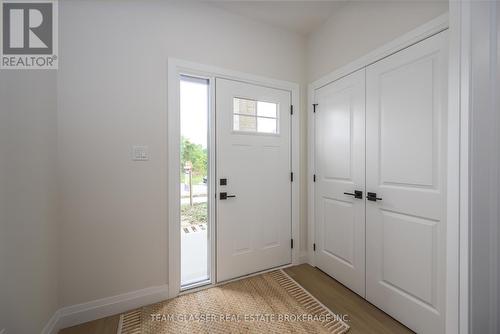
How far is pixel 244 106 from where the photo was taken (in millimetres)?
2229

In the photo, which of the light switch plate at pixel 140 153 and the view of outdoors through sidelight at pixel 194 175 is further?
the view of outdoors through sidelight at pixel 194 175

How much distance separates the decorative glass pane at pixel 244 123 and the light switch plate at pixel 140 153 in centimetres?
87

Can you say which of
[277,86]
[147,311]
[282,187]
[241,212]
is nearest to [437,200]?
[282,187]

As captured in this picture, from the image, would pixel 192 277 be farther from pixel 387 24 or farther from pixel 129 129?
pixel 387 24

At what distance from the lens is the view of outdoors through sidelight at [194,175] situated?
216 cm

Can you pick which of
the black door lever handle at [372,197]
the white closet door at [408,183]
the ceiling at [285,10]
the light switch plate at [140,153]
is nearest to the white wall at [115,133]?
the light switch plate at [140,153]

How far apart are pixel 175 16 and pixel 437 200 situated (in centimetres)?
258

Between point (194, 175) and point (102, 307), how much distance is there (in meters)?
2.41

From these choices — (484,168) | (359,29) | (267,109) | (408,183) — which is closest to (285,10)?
(359,29)

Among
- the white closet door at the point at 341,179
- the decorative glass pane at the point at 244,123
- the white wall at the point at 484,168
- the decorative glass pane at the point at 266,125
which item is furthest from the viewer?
the decorative glass pane at the point at 266,125

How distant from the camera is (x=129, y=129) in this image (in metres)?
1.77

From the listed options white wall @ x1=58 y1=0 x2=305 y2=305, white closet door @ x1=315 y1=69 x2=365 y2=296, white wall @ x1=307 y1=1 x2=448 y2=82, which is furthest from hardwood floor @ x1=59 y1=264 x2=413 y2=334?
white wall @ x1=307 y1=1 x2=448 y2=82

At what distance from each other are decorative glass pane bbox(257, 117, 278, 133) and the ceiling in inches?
42.6

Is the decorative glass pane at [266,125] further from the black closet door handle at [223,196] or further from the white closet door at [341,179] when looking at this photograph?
the black closet door handle at [223,196]
